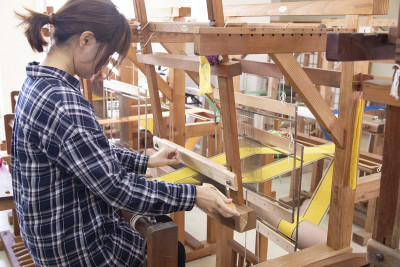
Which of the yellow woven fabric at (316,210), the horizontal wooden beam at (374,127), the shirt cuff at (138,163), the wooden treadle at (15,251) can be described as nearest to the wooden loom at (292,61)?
the yellow woven fabric at (316,210)

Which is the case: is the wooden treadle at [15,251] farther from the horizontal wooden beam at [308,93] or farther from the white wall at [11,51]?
the white wall at [11,51]

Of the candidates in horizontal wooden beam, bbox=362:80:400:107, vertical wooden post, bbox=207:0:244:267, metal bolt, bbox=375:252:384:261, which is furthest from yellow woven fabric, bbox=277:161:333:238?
horizontal wooden beam, bbox=362:80:400:107

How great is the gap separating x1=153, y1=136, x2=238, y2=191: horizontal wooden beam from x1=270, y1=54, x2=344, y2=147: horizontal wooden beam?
1.23 feet

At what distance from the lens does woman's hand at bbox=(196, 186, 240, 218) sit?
129cm

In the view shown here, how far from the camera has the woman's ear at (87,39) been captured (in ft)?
3.76

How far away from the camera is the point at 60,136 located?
1.08 meters

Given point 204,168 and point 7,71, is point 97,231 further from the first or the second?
point 7,71

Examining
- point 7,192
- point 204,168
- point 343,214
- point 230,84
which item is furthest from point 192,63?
point 7,192

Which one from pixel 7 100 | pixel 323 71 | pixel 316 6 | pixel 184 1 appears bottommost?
pixel 7 100

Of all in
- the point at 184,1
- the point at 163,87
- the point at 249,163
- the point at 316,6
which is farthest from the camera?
the point at 184,1

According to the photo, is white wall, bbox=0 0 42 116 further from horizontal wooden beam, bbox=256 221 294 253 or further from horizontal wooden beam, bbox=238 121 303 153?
horizontal wooden beam, bbox=256 221 294 253

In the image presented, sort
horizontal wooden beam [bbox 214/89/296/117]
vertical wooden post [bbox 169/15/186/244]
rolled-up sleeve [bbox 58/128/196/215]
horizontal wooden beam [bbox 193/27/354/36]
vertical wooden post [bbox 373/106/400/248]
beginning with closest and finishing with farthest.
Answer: vertical wooden post [bbox 373/106/400/248] < rolled-up sleeve [bbox 58/128/196/215] < horizontal wooden beam [bbox 193/27/354/36] < horizontal wooden beam [bbox 214/89/296/117] < vertical wooden post [bbox 169/15/186/244]

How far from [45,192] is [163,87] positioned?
1.37 m

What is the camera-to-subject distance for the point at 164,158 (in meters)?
1.75
